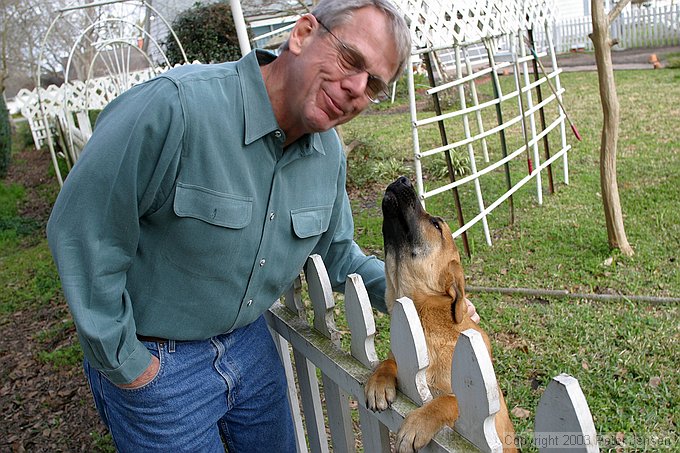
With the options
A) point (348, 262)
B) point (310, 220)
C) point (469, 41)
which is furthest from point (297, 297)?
point (469, 41)

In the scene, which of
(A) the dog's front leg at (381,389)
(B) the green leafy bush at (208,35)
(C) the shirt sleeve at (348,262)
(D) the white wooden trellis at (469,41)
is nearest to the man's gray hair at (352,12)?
(C) the shirt sleeve at (348,262)

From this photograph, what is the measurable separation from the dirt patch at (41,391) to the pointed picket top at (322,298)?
2363 millimetres

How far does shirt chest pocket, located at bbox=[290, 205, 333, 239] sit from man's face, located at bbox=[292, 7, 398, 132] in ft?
1.03

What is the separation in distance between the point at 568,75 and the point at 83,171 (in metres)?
18.1

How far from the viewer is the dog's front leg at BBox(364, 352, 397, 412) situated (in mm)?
1773

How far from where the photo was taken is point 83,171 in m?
1.63

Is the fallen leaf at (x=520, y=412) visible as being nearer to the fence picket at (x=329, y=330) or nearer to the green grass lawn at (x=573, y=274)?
the green grass lawn at (x=573, y=274)

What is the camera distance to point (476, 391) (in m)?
1.44

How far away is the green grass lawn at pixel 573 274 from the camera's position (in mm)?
3576

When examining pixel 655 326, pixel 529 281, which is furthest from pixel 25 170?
pixel 655 326

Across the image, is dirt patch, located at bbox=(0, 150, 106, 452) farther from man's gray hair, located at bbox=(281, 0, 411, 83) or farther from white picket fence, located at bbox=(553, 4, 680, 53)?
white picket fence, located at bbox=(553, 4, 680, 53)

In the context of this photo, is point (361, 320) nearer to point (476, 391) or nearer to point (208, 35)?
point (476, 391)

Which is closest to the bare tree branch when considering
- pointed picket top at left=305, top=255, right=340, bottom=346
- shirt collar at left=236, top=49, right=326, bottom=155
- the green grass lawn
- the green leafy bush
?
the green grass lawn

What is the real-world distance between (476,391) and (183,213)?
93 centimetres
